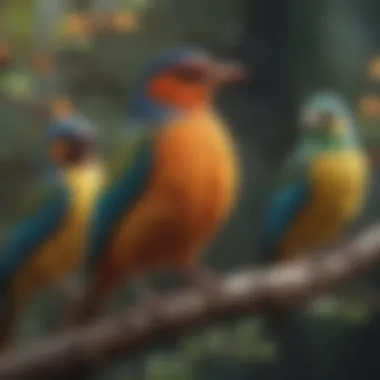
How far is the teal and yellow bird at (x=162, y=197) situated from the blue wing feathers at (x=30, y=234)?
60 millimetres

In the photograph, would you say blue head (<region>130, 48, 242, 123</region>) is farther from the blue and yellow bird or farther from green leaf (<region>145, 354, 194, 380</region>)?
green leaf (<region>145, 354, 194, 380</region>)

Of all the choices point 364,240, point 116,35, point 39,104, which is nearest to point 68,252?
point 39,104

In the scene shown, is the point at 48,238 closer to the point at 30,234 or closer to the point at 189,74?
the point at 30,234

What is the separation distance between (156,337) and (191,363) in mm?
64

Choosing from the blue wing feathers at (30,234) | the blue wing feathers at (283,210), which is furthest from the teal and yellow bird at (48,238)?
the blue wing feathers at (283,210)

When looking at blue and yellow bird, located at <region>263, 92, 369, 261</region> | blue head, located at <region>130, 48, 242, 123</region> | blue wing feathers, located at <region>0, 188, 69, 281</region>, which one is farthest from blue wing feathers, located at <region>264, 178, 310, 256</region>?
blue wing feathers, located at <region>0, 188, 69, 281</region>

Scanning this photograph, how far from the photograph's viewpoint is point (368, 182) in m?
1.72

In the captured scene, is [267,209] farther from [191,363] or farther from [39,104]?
[39,104]

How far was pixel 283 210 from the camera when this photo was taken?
5.64ft

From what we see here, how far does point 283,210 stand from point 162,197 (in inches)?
7.2

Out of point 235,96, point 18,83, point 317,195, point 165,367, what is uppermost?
point 18,83

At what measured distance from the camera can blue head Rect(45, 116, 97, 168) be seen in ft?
5.57

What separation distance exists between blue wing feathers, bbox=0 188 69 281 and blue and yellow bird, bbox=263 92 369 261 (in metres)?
0.31

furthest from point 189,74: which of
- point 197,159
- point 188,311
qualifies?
point 188,311
